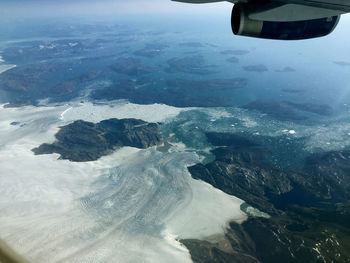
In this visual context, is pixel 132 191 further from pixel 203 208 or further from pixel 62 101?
pixel 62 101

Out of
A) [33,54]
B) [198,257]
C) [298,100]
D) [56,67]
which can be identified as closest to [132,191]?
[198,257]

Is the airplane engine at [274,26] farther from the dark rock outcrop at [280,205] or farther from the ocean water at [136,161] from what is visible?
the ocean water at [136,161]

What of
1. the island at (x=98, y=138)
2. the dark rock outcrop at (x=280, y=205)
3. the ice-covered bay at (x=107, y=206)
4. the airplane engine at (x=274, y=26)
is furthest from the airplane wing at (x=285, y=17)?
the island at (x=98, y=138)

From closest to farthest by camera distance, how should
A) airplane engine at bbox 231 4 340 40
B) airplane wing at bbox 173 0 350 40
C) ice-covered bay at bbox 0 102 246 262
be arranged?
airplane wing at bbox 173 0 350 40, airplane engine at bbox 231 4 340 40, ice-covered bay at bbox 0 102 246 262

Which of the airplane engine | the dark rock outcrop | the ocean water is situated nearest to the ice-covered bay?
the ocean water

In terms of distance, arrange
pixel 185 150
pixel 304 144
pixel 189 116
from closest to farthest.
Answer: pixel 185 150 → pixel 304 144 → pixel 189 116

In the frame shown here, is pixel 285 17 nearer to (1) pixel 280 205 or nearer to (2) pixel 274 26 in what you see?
(2) pixel 274 26

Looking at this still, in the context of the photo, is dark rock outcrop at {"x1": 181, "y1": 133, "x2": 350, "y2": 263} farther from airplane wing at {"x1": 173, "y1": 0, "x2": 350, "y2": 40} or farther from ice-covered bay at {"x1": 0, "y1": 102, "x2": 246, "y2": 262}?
airplane wing at {"x1": 173, "y1": 0, "x2": 350, "y2": 40}

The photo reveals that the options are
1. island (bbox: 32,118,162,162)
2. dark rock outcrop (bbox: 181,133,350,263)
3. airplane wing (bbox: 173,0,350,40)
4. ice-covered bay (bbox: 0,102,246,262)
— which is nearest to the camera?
airplane wing (bbox: 173,0,350,40)
